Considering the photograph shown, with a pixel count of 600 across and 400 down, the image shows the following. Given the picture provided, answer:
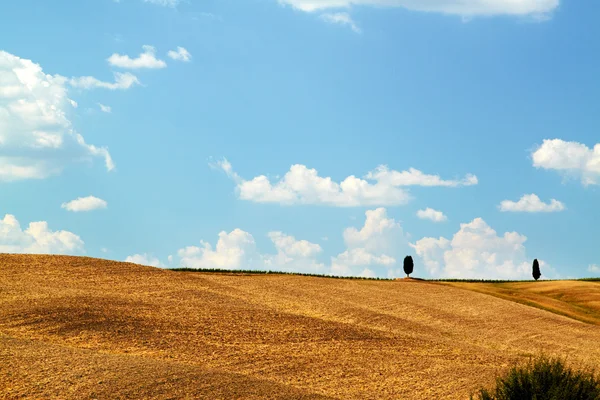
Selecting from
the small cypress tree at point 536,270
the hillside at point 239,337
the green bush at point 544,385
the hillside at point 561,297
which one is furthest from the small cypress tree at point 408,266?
the green bush at point 544,385

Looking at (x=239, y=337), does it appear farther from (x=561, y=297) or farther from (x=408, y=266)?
(x=408, y=266)

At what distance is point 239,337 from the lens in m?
25.6

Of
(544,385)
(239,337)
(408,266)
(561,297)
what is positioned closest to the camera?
(544,385)

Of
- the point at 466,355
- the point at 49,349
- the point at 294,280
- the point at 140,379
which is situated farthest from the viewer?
the point at 294,280

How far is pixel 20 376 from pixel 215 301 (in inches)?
592

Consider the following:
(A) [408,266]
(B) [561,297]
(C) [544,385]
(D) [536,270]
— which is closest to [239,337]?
(C) [544,385]

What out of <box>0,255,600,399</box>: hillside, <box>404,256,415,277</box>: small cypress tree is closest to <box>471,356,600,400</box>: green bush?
<box>0,255,600,399</box>: hillside

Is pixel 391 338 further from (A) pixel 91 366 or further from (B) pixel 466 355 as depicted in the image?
(A) pixel 91 366

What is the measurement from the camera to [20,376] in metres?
18.0

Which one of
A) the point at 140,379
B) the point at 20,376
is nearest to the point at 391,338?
the point at 140,379

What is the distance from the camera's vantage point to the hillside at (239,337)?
18.6 metres

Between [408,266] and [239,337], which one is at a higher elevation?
[408,266]

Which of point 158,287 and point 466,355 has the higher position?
point 158,287

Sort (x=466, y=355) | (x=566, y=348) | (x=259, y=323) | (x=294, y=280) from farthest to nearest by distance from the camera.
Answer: (x=294, y=280) → (x=566, y=348) → (x=259, y=323) → (x=466, y=355)
